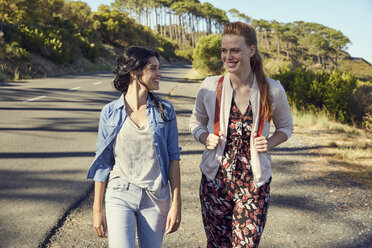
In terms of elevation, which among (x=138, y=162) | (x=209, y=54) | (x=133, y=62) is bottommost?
(x=138, y=162)

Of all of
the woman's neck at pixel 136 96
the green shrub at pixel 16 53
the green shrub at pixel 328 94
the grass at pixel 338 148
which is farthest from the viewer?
the green shrub at pixel 16 53

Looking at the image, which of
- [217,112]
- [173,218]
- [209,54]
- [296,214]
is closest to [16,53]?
[209,54]

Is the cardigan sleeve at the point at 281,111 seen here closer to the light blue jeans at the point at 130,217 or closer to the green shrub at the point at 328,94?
the light blue jeans at the point at 130,217

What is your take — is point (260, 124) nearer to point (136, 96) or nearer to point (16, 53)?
point (136, 96)

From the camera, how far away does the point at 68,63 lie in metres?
27.0

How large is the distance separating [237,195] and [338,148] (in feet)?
18.8

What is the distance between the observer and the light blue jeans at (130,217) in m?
1.96

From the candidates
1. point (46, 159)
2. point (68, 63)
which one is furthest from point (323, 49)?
point (46, 159)

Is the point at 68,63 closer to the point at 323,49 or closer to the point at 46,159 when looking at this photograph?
the point at 46,159

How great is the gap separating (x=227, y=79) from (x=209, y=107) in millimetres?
228

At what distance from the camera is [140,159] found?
2.09m

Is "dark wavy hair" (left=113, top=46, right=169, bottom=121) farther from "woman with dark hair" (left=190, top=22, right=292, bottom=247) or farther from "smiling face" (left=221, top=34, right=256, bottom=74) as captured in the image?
"smiling face" (left=221, top=34, right=256, bottom=74)

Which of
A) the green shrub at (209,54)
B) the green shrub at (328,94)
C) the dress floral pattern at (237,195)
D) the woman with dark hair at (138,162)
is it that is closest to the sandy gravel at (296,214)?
the dress floral pattern at (237,195)

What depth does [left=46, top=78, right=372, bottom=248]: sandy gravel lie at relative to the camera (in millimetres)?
3305
